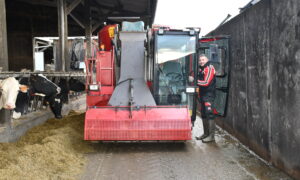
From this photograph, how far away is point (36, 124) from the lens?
28.5 ft

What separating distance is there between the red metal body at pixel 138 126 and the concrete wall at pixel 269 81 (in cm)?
135

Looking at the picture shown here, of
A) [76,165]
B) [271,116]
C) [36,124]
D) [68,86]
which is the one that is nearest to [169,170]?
[76,165]

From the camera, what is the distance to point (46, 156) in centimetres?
555

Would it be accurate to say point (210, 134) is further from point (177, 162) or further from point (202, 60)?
point (177, 162)

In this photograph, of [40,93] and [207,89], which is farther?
[40,93]

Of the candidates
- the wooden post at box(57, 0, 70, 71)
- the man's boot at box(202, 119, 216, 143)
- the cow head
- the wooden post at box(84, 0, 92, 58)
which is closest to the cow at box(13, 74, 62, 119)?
the cow head

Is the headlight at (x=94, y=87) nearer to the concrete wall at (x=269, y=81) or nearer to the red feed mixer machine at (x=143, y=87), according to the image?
the red feed mixer machine at (x=143, y=87)

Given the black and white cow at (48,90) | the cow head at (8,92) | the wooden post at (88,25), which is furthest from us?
the wooden post at (88,25)

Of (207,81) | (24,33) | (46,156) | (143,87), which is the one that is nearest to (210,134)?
(207,81)

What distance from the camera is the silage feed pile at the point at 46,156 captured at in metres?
4.78

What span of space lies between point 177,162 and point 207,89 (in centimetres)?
221

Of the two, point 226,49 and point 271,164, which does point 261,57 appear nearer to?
point 226,49

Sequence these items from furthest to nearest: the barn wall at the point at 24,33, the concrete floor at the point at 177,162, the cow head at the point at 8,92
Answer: the barn wall at the point at 24,33, the cow head at the point at 8,92, the concrete floor at the point at 177,162

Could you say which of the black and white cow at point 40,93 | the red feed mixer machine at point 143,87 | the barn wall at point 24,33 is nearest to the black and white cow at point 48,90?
the black and white cow at point 40,93
